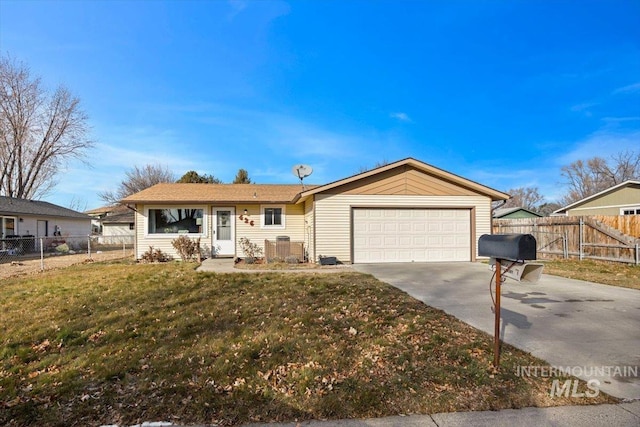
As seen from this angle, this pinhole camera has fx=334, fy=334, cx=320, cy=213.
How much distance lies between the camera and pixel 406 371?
328 centimetres

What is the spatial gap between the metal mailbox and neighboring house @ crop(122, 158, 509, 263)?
8.30 m

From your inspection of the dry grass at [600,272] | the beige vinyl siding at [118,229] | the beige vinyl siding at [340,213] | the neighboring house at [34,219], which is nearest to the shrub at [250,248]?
the beige vinyl siding at [340,213]

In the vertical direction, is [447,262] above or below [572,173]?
below

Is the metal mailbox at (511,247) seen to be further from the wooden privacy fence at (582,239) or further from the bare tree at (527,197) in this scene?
the bare tree at (527,197)

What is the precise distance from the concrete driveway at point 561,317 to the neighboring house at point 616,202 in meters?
14.3

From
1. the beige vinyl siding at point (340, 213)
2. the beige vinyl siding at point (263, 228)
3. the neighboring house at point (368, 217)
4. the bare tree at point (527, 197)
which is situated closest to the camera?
the beige vinyl siding at point (340, 213)

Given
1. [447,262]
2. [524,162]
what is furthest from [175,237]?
[524,162]

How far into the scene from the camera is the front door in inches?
544

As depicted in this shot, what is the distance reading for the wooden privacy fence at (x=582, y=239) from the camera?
1185 centimetres

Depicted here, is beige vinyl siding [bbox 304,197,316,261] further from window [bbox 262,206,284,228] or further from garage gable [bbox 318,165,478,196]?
garage gable [bbox 318,165,478,196]

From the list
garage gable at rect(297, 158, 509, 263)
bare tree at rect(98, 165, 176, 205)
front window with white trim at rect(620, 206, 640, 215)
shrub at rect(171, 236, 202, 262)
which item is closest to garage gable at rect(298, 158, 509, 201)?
garage gable at rect(297, 158, 509, 263)

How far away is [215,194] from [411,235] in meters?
8.27

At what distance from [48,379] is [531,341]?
533 cm

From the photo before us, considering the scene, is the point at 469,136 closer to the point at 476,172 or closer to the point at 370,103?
the point at 370,103
